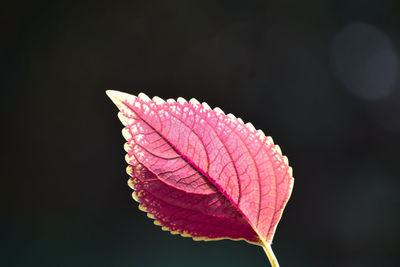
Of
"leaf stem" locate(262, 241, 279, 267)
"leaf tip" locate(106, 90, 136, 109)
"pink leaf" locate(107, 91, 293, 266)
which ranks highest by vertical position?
"leaf tip" locate(106, 90, 136, 109)

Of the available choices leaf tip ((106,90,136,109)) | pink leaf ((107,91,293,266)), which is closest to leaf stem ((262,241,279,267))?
pink leaf ((107,91,293,266))

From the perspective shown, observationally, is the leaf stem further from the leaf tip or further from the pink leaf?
the leaf tip

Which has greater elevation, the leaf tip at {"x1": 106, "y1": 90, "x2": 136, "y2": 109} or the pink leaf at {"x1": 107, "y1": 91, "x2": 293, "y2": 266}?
the leaf tip at {"x1": 106, "y1": 90, "x2": 136, "y2": 109}

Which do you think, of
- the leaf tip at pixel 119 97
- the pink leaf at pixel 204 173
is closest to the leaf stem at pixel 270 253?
the pink leaf at pixel 204 173

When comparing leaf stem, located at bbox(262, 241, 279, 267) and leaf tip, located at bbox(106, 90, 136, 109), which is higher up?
leaf tip, located at bbox(106, 90, 136, 109)

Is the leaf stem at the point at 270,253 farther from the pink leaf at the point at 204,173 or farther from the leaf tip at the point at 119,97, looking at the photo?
the leaf tip at the point at 119,97

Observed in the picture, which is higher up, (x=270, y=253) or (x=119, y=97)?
(x=119, y=97)
